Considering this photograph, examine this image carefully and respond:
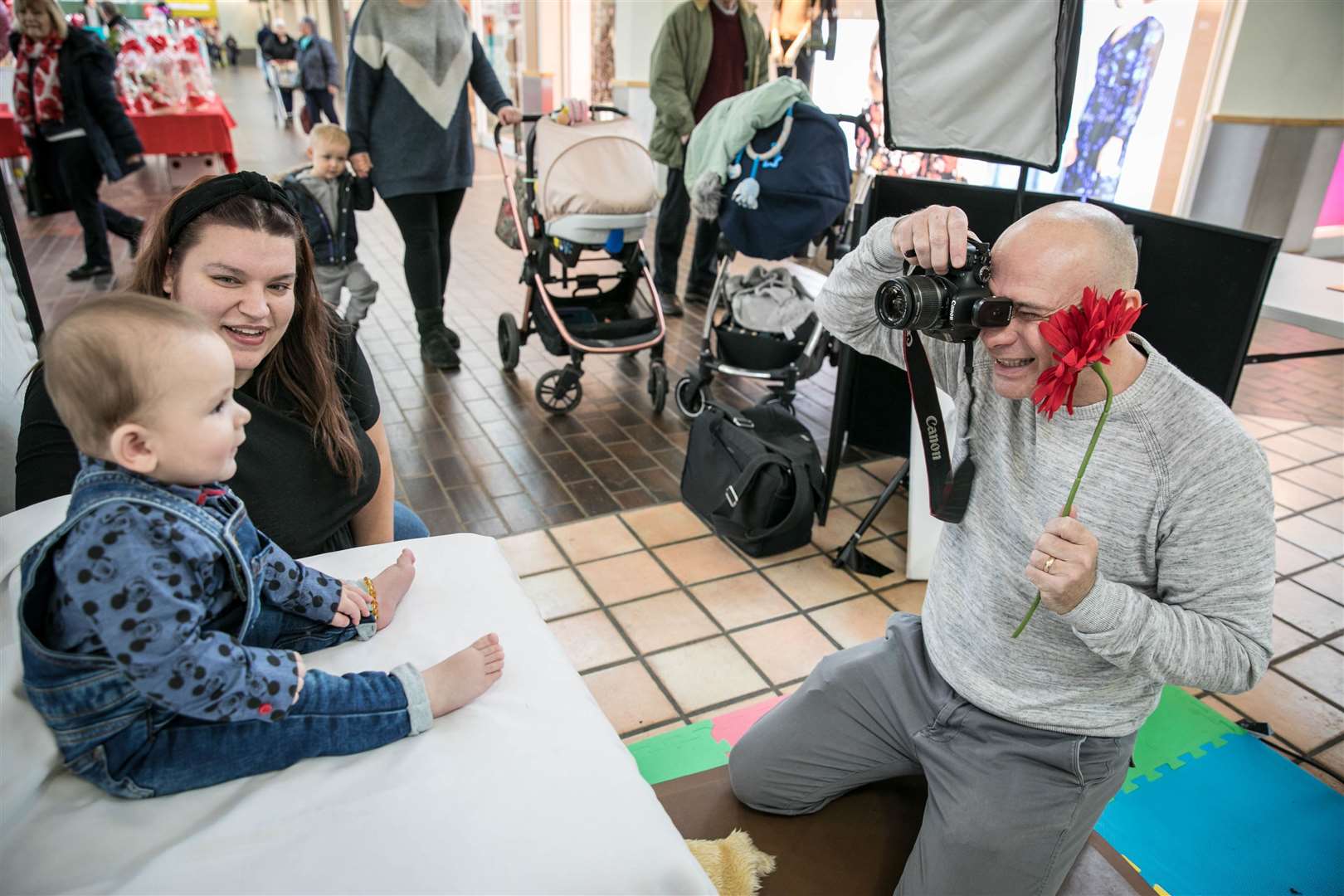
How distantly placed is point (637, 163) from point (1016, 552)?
2.69m

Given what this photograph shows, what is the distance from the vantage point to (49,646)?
2.98 feet

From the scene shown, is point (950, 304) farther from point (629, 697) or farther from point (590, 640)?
point (590, 640)

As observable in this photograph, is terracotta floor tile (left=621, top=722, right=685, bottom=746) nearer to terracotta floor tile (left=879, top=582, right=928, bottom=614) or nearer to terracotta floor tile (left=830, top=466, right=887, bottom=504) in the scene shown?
terracotta floor tile (left=879, top=582, right=928, bottom=614)

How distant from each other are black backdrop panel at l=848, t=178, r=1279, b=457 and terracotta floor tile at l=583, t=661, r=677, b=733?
1.42 metres

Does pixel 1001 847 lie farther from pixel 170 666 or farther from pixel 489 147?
pixel 489 147

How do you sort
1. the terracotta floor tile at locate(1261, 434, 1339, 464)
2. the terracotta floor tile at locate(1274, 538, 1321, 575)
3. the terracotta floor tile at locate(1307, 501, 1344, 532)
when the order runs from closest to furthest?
the terracotta floor tile at locate(1274, 538, 1321, 575) < the terracotta floor tile at locate(1307, 501, 1344, 532) < the terracotta floor tile at locate(1261, 434, 1339, 464)

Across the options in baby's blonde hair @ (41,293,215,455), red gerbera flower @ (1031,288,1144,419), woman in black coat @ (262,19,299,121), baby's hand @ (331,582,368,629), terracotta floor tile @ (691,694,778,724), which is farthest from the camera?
woman in black coat @ (262,19,299,121)

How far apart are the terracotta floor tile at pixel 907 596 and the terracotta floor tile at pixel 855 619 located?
1.6 inches

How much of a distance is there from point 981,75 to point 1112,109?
3.61 m

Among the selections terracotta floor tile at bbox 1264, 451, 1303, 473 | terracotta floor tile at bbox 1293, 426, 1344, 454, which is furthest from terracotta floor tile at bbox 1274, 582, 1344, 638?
terracotta floor tile at bbox 1293, 426, 1344, 454

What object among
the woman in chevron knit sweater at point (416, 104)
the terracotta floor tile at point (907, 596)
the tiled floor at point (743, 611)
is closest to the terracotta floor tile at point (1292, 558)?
the tiled floor at point (743, 611)

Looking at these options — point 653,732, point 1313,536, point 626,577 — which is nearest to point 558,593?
point 626,577

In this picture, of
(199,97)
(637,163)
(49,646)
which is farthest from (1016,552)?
(199,97)

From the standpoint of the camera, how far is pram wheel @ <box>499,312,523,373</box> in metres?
4.02
